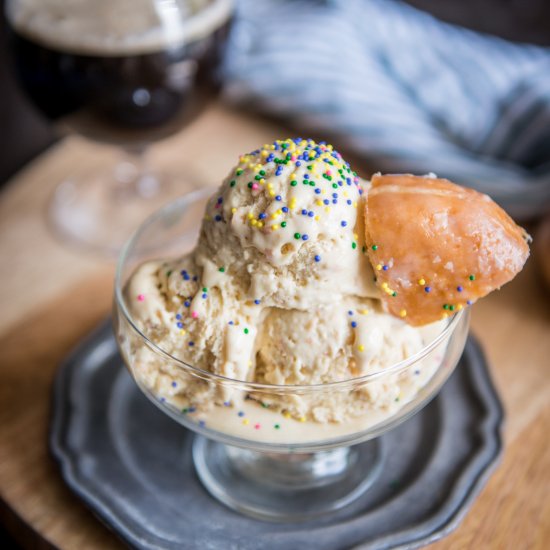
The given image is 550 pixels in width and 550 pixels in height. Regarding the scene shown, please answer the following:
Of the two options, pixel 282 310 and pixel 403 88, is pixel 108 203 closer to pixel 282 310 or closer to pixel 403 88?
pixel 403 88

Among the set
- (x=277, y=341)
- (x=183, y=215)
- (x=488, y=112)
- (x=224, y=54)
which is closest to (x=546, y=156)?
(x=488, y=112)

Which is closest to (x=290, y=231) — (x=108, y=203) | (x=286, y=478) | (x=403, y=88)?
(x=286, y=478)

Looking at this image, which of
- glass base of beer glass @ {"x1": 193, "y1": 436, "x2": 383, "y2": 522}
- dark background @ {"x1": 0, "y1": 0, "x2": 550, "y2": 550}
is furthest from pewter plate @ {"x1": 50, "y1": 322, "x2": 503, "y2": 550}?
dark background @ {"x1": 0, "y1": 0, "x2": 550, "y2": 550}

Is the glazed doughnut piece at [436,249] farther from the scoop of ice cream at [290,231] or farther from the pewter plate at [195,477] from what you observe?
the pewter plate at [195,477]

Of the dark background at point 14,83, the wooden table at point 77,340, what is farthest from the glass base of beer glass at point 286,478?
the dark background at point 14,83

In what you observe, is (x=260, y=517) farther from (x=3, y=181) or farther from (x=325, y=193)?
(x=3, y=181)

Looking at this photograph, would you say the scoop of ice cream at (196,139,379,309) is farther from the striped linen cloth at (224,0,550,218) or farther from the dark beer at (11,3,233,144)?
the striped linen cloth at (224,0,550,218)
